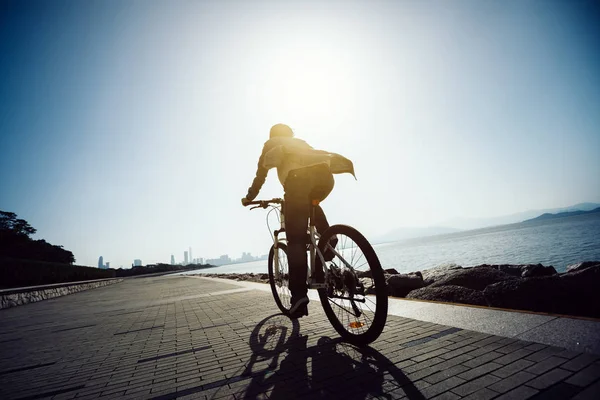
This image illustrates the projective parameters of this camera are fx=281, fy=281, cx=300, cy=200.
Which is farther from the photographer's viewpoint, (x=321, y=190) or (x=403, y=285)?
(x=403, y=285)

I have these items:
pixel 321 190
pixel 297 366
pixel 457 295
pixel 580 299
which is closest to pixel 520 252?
pixel 580 299

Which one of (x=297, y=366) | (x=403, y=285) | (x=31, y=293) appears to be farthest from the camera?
(x=31, y=293)

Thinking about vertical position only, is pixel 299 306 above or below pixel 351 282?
below

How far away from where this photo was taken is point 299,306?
9.83ft

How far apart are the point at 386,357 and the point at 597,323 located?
1.44 metres

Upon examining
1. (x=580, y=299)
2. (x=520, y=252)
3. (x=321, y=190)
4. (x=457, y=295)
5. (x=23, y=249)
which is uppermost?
(x=23, y=249)

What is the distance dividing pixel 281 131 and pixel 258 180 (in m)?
0.74

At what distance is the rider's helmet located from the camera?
3576 mm

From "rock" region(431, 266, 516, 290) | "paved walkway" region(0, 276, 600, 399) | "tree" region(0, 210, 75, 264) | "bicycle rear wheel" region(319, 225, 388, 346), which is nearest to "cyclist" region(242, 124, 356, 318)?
"bicycle rear wheel" region(319, 225, 388, 346)

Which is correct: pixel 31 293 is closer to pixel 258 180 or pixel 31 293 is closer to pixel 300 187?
pixel 258 180

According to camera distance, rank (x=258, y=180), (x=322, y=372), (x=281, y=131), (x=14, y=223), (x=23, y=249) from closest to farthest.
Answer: (x=322, y=372) → (x=281, y=131) → (x=258, y=180) → (x=23, y=249) → (x=14, y=223)

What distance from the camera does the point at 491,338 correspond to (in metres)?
2.23

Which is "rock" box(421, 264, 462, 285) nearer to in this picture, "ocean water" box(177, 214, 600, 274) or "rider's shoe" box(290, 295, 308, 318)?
"rider's shoe" box(290, 295, 308, 318)

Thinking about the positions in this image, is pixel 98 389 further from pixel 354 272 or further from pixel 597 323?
pixel 597 323
